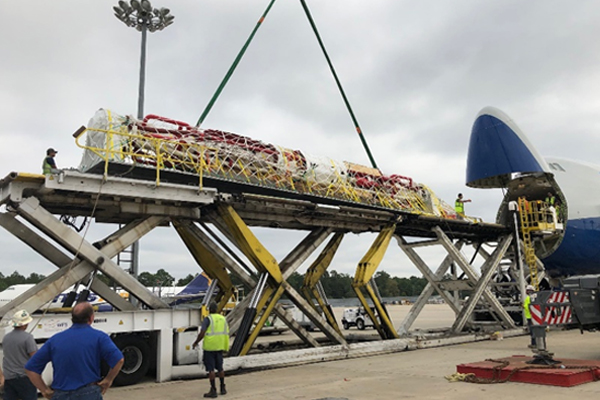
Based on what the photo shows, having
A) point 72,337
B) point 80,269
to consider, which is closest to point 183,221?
point 80,269

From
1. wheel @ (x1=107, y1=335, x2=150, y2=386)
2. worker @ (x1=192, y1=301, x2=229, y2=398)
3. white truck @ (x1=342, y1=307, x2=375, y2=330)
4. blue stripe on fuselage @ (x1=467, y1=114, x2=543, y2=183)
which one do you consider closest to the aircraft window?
blue stripe on fuselage @ (x1=467, y1=114, x2=543, y2=183)

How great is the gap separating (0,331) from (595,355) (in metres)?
13.4

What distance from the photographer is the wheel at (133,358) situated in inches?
409

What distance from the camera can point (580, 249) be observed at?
20297 millimetres

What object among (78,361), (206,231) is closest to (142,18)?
(206,231)

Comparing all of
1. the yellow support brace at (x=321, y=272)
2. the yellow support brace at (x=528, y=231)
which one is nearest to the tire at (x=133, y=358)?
the yellow support brace at (x=321, y=272)

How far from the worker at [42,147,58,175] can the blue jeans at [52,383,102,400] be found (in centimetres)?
679

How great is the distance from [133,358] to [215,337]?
253cm

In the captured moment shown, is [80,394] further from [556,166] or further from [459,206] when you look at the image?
[556,166]

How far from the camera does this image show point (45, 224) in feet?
33.5

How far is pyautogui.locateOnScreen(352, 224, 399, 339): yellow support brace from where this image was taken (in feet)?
51.3

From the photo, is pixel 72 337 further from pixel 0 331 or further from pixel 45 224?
pixel 45 224

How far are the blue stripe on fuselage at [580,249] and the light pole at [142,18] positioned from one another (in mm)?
17862

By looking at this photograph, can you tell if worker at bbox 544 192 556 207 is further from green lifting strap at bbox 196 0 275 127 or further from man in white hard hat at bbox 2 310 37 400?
man in white hard hat at bbox 2 310 37 400
